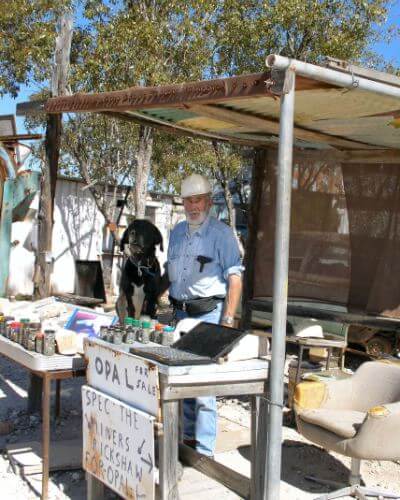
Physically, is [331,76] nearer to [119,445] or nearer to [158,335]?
[158,335]

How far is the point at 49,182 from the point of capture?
653 cm

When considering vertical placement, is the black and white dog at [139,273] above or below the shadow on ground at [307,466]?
above

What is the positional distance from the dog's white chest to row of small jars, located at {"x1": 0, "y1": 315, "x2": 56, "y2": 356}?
82 centimetres

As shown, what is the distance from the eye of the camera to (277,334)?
3.26 meters

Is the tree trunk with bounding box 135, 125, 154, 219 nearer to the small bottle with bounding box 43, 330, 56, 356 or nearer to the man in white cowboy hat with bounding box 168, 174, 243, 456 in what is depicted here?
the man in white cowboy hat with bounding box 168, 174, 243, 456

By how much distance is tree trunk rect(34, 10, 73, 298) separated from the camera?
649 centimetres

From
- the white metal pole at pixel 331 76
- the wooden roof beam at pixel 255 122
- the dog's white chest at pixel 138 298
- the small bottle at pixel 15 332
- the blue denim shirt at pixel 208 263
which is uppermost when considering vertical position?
the wooden roof beam at pixel 255 122

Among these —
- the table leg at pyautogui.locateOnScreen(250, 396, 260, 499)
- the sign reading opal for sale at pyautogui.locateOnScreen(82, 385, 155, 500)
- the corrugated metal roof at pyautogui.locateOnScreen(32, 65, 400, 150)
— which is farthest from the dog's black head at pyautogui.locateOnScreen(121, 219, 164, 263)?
the table leg at pyautogui.locateOnScreen(250, 396, 260, 499)

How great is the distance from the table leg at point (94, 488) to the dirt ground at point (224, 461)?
0.30 metres

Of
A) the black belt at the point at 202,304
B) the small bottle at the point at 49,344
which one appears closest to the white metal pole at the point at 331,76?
the black belt at the point at 202,304

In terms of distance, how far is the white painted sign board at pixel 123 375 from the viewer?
3.24 metres

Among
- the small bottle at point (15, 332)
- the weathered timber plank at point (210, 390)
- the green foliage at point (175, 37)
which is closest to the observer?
the weathered timber plank at point (210, 390)

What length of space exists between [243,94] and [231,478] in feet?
7.01

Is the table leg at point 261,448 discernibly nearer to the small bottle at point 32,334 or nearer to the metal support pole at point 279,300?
the metal support pole at point 279,300
